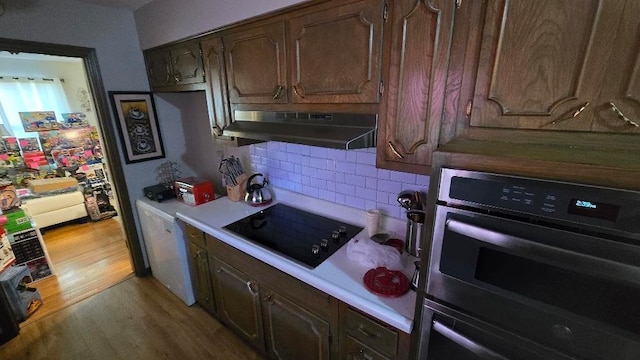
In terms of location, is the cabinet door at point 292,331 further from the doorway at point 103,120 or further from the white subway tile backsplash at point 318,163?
the doorway at point 103,120

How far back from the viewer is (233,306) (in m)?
1.77

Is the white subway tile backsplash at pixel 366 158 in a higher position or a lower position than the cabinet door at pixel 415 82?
lower

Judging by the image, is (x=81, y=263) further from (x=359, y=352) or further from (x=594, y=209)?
(x=594, y=209)

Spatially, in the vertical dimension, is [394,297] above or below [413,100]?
below

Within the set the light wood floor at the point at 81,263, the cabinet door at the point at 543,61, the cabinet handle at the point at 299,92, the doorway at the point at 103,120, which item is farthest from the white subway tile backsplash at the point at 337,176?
the light wood floor at the point at 81,263

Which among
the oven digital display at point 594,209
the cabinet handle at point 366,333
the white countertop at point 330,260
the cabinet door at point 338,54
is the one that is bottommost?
the cabinet handle at point 366,333

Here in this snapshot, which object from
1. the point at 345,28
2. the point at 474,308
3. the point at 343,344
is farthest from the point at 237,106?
the point at 474,308

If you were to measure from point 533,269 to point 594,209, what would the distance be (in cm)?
21

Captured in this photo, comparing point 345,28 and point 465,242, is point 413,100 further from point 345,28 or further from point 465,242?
point 465,242

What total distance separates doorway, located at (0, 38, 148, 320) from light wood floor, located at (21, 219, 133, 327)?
0.30m

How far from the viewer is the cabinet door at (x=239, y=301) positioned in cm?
158

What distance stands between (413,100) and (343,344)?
42.6 inches

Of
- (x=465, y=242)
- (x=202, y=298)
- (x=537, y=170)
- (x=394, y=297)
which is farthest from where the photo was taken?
(x=202, y=298)

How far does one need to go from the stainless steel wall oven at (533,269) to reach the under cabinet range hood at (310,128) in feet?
1.52
